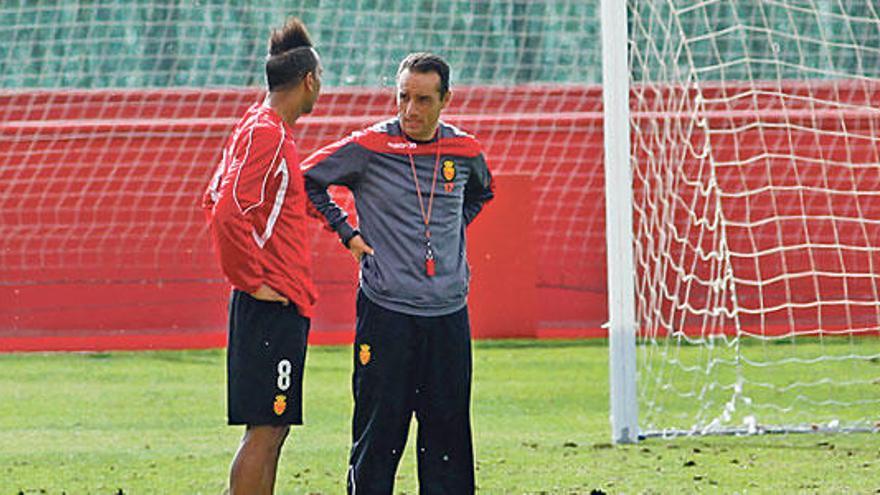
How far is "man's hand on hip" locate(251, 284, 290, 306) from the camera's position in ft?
15.7

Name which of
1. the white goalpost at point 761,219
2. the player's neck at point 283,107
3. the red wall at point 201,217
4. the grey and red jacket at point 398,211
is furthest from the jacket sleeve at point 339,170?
the red wall at point 201,217

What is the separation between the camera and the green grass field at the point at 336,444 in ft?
21.0

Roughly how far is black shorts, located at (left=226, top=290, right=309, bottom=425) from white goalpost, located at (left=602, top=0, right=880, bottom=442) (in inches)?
156

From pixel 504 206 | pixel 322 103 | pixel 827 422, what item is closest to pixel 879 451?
pixel 827 422

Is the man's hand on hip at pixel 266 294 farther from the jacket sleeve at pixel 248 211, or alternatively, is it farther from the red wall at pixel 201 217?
the red wall at pixel 201 217

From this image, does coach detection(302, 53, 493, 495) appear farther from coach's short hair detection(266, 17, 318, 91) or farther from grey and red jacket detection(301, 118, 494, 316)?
coach's short hair detection(266, 17, 318, 91)

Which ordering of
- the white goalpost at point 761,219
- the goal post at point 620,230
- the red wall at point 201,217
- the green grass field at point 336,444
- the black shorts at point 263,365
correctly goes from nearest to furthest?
the black shorts at point 263,365
the green grass field at point 336,444
the goal post at point 620,230
the white goalpost at point 761,219
the red wall at point 201,217

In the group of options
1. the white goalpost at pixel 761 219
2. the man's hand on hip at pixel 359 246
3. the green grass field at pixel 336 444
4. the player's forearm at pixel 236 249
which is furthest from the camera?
the white goalpost at pixel 761 219

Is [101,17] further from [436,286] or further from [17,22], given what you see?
[436,286]

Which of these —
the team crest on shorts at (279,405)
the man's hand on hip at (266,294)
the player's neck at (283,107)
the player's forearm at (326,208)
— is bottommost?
the team crest on shorts at (279,405)

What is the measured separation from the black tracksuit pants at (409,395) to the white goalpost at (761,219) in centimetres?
367

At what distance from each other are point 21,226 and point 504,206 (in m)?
3.49

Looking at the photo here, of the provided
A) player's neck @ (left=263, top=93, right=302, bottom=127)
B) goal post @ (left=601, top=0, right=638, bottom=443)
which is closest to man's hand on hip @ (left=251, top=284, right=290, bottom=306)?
player's neck @ (left=263, top=93, right=302, bottom=127)

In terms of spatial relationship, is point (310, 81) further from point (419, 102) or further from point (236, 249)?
point (236, 249)
